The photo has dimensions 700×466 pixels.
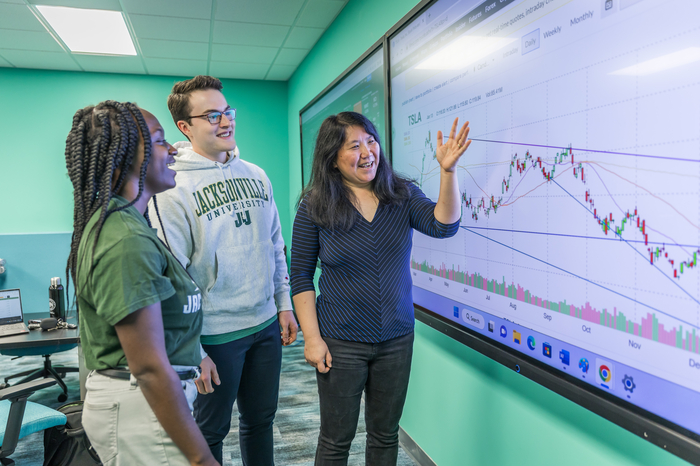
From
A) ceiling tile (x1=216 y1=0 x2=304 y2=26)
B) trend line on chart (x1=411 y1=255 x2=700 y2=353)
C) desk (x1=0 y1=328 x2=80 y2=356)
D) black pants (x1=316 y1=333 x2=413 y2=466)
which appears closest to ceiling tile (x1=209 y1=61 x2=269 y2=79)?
ceiling tile (x1=216 y1=0 x2=304 y2=26)

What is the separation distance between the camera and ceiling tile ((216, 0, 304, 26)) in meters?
2.88

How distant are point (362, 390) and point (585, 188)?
0.84 meters

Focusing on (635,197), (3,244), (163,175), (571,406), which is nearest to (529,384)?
(571,406)

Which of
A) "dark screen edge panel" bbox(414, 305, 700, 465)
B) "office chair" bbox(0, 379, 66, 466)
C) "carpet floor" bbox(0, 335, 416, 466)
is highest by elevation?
"dark screen edge panel" bbox(414, 305, 700, 465)

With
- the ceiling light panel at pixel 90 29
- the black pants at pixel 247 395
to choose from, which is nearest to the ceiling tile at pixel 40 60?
the ceiling light panel at pixel 90 29

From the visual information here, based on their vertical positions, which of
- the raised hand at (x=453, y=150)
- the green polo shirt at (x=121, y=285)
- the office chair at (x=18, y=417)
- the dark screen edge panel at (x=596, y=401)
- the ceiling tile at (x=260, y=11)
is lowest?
the office chair at (x=18, y=417)

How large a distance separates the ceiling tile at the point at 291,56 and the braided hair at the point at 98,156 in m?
3.15

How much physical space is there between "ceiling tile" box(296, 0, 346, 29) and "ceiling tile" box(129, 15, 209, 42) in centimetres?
69

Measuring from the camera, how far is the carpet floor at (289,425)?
6.98ft

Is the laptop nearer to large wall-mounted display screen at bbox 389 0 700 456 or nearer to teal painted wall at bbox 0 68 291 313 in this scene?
teal painted wall at bbox 0 68 291 313

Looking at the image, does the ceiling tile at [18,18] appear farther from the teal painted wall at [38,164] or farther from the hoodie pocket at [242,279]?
the hoodie pocket at [242,279]

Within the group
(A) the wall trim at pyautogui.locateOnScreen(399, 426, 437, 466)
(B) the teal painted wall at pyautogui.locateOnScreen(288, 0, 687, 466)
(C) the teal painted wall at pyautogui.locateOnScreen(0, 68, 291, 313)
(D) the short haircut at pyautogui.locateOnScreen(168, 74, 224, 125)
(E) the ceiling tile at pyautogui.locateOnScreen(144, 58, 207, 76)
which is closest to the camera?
(B) the teal painted wall at pyautogui.locateOnScreen(288, 0, 687, 466)

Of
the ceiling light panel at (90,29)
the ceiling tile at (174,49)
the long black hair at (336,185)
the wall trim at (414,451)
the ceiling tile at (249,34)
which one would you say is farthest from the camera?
the ceiling tile at (174,49)

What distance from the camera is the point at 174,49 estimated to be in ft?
12.1
